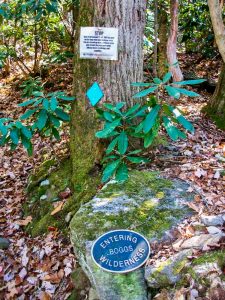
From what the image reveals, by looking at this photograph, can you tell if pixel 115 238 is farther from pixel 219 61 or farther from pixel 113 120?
pixel 219 61

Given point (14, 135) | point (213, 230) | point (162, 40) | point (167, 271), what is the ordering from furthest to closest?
1. point (162, 40)
2. point (14, 135)
3. point (213, 230)
4. point (167, 271)

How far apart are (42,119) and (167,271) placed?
1562 mm

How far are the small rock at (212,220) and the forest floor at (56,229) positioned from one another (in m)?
0.07

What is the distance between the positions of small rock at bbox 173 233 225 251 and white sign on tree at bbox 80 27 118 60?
1559 millimetres

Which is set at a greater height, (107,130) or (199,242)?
(107,130)

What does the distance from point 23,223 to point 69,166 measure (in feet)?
2.27

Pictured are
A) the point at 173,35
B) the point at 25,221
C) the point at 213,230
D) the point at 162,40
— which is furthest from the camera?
the point at 162,40

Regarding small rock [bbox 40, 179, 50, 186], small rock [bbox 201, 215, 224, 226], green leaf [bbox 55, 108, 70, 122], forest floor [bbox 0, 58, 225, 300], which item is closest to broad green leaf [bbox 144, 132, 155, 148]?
forest floor [bbox 0, 58, 225, 300]

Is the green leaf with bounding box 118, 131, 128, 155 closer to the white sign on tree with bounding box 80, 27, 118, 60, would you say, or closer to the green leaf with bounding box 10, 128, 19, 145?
the white sign on tree with bounding box 80, 27, 118, 60

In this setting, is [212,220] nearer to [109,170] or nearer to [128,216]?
[128,216]

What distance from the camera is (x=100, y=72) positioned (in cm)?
276

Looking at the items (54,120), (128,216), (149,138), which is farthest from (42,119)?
(128,216)

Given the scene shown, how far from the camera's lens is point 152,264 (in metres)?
1.97

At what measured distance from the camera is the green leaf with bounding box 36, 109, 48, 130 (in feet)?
8.79
